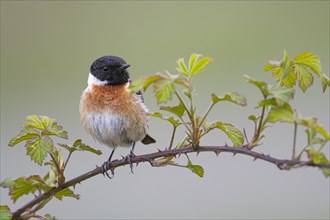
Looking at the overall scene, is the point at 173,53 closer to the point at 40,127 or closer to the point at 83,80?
the point at 83,80

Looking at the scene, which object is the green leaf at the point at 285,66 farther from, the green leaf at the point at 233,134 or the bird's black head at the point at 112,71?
the bird's black head at the point at 112,71

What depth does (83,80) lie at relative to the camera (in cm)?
1062

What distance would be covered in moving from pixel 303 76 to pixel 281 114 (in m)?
0.39

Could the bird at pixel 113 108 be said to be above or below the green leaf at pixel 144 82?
above

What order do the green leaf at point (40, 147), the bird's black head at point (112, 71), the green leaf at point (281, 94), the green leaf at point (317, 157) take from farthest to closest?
the bird's black head at point (112, 71) < the green leaf at point (40, 147) < the green leaf at point (281, 94) < the green leaf at point (317, 157)

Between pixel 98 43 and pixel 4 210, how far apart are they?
10202mm

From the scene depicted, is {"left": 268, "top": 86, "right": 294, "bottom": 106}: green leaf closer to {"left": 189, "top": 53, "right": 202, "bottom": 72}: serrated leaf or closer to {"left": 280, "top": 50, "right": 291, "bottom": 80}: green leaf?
{"left": 280, "top": 50, "right": 291, "bottom": 80}: green leaf

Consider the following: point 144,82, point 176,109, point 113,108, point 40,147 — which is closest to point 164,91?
point 144,82

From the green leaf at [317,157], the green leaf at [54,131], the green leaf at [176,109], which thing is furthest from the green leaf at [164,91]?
the green leaf at [54,131]

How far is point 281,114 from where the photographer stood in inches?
70.1

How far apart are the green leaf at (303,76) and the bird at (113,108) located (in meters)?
1.95

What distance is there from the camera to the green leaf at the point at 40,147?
2.25 m

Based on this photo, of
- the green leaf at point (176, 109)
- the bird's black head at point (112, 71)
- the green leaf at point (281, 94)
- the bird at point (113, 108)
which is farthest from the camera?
the bird's black head at point (112, 71)

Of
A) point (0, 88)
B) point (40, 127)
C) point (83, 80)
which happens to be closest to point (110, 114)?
point (40, 127)
